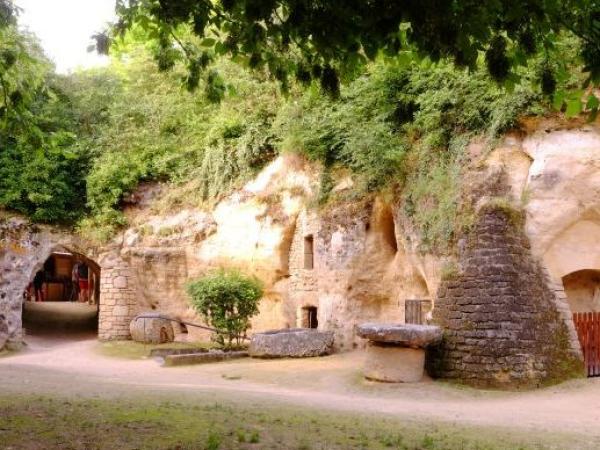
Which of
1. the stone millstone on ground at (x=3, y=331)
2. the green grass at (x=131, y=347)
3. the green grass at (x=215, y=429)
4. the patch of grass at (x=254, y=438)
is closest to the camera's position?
the green grass at (x=215, y=429)

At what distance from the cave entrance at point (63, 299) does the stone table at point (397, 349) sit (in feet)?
36.4

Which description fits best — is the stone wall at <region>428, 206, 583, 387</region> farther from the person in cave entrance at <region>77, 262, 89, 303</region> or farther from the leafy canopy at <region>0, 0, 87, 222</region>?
the person in cave entrance at <region>77, 262, 89, 303</region>

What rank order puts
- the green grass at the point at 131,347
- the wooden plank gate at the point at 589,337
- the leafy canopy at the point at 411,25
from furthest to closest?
the green grass at the point at 131,347 → the wooden plank gate at the point at 589,337 → the leafy canopy at the point at 411,25

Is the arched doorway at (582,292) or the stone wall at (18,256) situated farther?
the stone wall at (18,256)

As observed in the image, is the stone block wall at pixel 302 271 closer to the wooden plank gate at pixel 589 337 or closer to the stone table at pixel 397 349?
the stone table at pixel 397 349

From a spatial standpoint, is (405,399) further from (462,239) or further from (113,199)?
(113,199)

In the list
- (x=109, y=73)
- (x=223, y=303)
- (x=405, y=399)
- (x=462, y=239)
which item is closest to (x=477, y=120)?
(x=462, y=239)

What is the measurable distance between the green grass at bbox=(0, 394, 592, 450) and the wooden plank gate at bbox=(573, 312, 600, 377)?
5.68 m

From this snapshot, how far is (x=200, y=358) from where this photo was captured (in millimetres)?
14812

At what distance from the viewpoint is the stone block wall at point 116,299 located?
731 inches

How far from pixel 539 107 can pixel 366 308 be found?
20.5ft

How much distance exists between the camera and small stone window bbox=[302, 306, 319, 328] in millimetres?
17172

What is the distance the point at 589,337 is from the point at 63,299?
23.5 meters

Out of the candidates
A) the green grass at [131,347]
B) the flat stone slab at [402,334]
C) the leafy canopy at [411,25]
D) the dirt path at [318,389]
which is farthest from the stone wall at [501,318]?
the green grass at [131,347]
